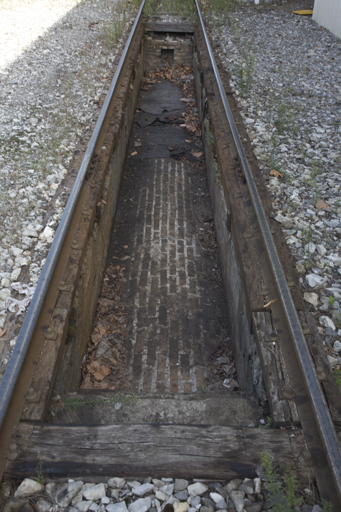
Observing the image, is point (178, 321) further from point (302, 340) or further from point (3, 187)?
point (3, 187)

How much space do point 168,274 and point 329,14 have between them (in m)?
9.63

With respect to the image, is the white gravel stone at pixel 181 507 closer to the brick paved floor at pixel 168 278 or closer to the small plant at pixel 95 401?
the small plant at pixel 95 401

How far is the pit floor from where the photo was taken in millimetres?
4289

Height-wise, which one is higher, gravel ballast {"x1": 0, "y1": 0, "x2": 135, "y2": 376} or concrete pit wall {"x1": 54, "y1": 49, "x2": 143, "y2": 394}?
gravel ballast {"x1": 0, "y1": 0, "x2": 135, "y2": 376}

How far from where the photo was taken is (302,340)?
285cm

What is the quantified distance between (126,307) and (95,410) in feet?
7.09

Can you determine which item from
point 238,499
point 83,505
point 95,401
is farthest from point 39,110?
point 238,499

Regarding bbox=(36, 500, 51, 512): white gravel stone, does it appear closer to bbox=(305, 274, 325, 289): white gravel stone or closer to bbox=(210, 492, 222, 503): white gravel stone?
bbox=(210, 492, 222, 503): white gravel stone

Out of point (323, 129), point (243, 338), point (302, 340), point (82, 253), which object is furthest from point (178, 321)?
point (323, 129)

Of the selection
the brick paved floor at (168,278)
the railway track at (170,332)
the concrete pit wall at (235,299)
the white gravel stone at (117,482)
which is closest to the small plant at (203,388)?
the railway track at (170,332)

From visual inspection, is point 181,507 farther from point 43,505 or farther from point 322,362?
point 322,362

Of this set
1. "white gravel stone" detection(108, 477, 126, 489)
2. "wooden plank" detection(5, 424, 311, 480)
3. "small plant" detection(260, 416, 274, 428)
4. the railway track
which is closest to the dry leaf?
the railway track

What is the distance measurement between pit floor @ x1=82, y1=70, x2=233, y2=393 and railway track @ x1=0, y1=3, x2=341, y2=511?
20mm

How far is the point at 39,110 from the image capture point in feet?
22.3
